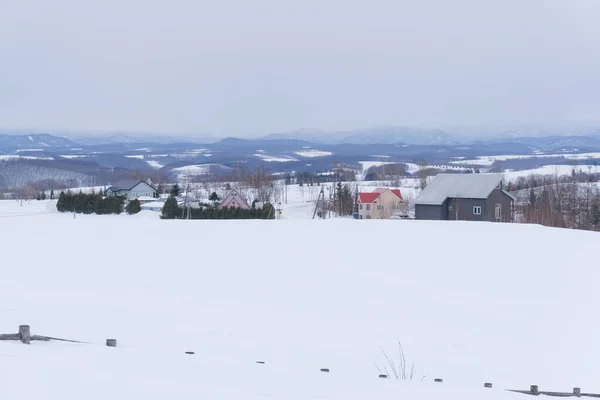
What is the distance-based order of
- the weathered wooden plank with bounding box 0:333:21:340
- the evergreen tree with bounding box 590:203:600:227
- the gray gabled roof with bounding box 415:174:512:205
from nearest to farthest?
the weathered wooden plank with bounding box 0:333:21:340
the gray gabled roof with bounding box 415:174:512:205
the evergreen tree with bounding box 590:203:600:227

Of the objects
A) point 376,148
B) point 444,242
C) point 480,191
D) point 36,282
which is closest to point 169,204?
point 480,191

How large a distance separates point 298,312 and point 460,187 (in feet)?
54.3

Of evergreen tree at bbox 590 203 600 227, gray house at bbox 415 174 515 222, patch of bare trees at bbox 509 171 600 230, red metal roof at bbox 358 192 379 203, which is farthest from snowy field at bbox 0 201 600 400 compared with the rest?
red metal roof at bbox 358 192 379 203

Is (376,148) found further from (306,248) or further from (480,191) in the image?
(306,248)

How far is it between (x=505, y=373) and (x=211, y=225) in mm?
10784

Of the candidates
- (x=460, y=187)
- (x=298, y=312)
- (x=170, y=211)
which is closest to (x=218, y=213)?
(x=170, y=211)

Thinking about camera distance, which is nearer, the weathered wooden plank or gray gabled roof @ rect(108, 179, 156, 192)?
the weathered wooden plank

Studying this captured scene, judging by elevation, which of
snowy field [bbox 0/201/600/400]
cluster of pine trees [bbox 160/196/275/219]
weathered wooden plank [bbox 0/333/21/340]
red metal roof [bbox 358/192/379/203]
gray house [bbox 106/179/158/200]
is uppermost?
gray house [bbox 106/179/158/200]

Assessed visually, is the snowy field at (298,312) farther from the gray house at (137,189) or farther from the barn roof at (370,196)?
the gray house at (137,189)

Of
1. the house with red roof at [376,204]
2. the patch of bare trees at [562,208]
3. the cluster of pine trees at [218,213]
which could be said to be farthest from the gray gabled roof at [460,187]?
the cluster of pine trees at [218,213]

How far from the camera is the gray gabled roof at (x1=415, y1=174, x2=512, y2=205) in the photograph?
2298cm

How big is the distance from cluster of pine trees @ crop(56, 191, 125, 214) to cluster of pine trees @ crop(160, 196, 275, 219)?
2413 mm

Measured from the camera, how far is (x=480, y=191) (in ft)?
75.3

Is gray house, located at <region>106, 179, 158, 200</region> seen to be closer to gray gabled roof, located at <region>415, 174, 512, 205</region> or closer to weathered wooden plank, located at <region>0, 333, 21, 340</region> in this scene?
gray gabled roof, located at <region>415, 174, 512, 205</region>
